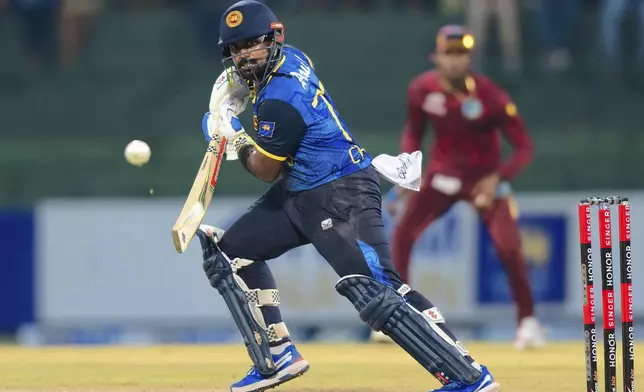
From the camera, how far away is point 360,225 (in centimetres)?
656

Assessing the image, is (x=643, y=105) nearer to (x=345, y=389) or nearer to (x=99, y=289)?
(x=99, y=289)

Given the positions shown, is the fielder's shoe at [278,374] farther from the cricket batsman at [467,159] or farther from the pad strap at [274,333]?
the cricket batsman at [467,159]

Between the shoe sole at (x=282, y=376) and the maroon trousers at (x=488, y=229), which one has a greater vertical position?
the maroon trousers at (x=488, y=229)

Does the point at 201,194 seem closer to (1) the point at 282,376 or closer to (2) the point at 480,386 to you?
(1) the point at 282,376

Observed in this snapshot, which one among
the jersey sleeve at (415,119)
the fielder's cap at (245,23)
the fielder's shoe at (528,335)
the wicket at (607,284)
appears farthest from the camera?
the jersey sleeve at (415,119)

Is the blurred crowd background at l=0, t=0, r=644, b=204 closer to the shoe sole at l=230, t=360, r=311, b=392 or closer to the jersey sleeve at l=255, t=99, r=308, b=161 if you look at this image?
the shoe sole at l=230, t=360, r=311, b=392

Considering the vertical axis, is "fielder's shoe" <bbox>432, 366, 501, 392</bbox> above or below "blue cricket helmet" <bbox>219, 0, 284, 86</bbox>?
below

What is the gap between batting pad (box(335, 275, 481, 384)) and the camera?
20.5 ft

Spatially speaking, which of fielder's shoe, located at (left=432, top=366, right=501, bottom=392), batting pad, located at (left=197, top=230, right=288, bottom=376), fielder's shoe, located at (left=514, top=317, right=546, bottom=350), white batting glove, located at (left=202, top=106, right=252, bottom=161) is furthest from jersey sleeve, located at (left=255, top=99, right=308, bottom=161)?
fielder's shoe, located at (left=514, top=317, right=546, bottom=350)

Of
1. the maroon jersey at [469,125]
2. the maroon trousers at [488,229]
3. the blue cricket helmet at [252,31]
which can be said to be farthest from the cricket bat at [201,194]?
the maroon jersey at [469,125]

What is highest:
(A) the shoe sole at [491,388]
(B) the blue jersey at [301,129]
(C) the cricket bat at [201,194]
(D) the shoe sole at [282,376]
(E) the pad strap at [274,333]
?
(B) the blue jersey at [301,129]

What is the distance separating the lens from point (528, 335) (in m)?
10.0

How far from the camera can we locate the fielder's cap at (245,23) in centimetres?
654

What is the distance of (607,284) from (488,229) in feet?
12.9
